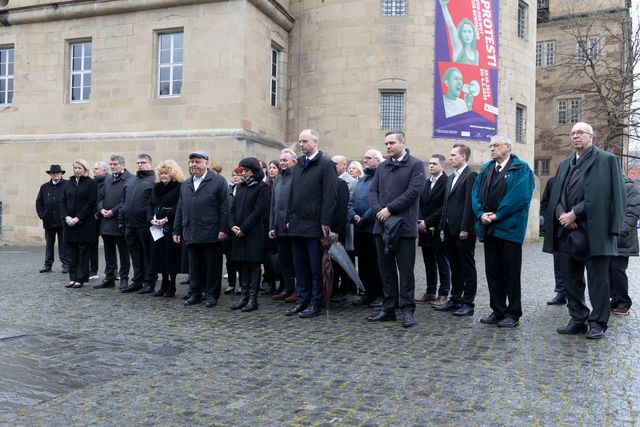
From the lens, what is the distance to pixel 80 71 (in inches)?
771

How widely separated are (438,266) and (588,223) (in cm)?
286

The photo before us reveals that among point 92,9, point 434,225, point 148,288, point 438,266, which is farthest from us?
point 92,9

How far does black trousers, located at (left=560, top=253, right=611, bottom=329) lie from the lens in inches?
246

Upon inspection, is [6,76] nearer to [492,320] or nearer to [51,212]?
[51,212]

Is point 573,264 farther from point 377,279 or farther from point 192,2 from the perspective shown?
point 192,2

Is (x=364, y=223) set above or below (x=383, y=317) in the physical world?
above

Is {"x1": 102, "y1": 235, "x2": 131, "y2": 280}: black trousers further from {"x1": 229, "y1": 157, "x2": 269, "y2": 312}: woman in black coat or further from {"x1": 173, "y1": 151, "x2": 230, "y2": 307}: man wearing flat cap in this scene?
{"x1": 229, "y1": 157, "x2": 269, "y2": 312}: woman in black coat

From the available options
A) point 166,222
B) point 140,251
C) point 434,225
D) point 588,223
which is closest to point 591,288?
point 588,223

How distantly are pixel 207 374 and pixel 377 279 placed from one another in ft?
13.4

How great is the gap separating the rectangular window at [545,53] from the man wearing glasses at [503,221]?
3265 centimetres

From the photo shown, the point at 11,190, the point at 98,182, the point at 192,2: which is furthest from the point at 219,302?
the point at 11,190

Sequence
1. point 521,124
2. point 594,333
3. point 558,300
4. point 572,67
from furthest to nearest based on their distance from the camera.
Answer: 1. point 572,67
2. point 521,124
3. point 558,300
4. point 594,333

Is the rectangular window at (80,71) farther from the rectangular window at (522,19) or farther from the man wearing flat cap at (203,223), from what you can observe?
the rectangular window at (522,19)

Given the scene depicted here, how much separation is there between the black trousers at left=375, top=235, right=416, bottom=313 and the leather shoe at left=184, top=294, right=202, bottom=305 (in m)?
2.75
